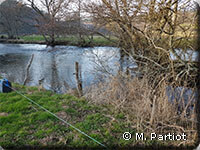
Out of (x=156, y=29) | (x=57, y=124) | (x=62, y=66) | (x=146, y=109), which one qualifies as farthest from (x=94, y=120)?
(x=62, y=66)

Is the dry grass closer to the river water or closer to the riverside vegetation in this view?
the riverside vegetation

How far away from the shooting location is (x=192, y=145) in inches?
81.1

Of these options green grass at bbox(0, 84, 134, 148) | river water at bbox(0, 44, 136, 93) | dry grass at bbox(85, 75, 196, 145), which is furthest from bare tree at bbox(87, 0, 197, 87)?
green grass at bbox(0, 84, 134, 148)

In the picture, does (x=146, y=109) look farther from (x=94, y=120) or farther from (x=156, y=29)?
(x=156, y=29)

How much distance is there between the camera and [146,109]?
8.83ft

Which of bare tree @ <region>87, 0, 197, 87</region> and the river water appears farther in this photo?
the river water

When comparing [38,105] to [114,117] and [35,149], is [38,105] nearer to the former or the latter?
[35,149]

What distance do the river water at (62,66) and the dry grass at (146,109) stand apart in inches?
40.9

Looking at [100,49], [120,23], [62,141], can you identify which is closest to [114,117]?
[62,141]

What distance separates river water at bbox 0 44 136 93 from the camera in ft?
17.1

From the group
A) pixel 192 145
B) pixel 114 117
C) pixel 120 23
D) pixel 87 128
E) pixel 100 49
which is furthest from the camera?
pixel 100 49

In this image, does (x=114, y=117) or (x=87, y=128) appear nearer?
(x=87, y=128)

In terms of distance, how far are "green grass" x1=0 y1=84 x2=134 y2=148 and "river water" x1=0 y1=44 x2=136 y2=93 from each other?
5.76 feet

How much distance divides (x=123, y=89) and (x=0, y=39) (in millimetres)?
17727
